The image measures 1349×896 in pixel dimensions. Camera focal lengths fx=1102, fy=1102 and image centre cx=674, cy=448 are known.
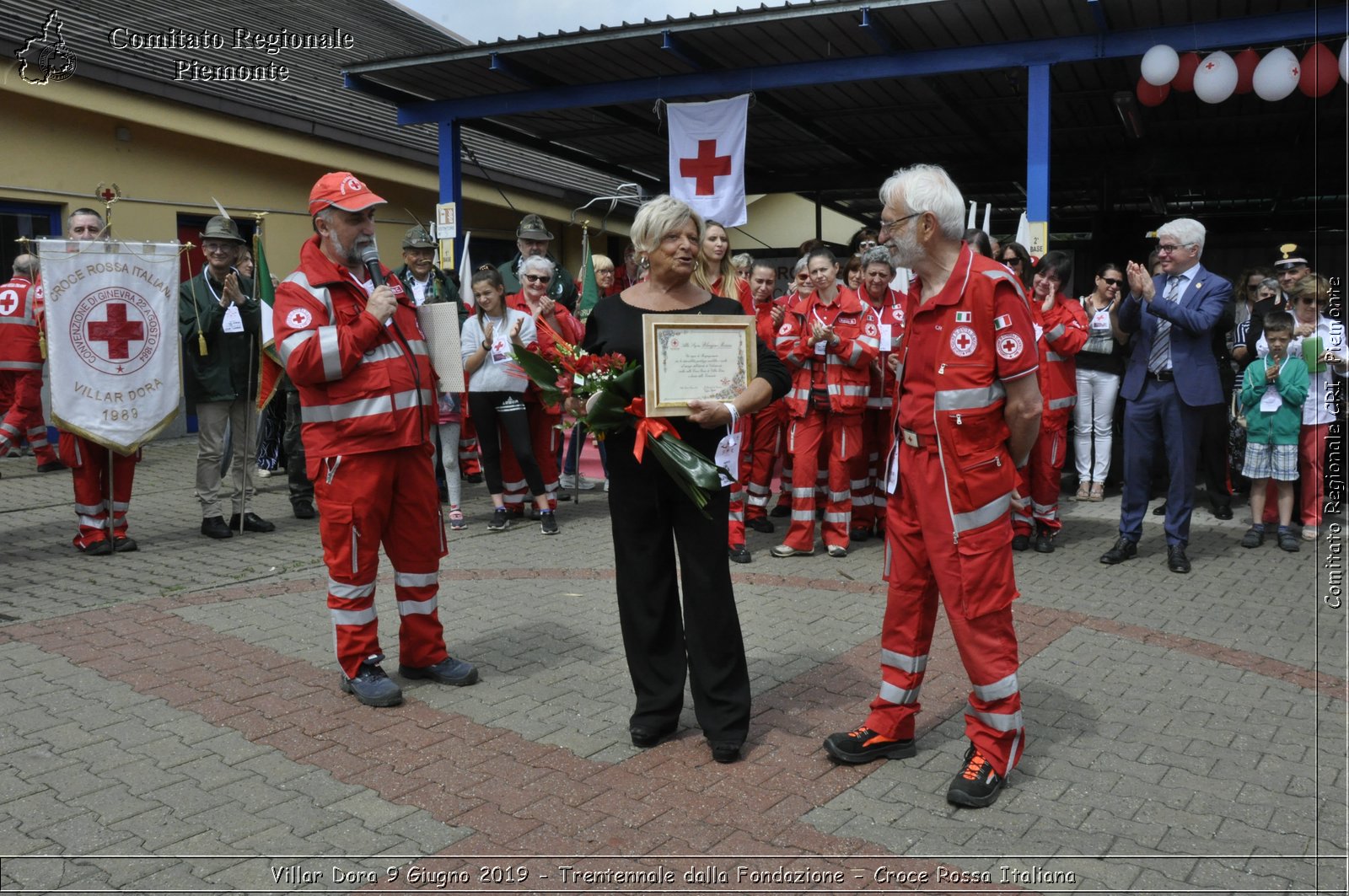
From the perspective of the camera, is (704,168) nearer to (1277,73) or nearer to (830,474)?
(830,474)

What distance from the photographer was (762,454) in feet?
30.2

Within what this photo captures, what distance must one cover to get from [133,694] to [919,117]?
12.5 meters

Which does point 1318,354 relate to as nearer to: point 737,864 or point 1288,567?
point 1288,567

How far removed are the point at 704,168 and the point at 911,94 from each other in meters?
3.47

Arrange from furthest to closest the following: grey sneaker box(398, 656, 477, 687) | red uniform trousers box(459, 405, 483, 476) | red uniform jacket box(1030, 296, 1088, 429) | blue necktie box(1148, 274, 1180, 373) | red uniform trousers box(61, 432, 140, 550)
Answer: red uniform trousers box(459, 405, 483, 476) → red uniform jacket box(1030, 296, 1088, 429) → red uniform trousers box(61, 432, 140, 550) → blue necktie box(1148, 274, 1180, 373) → grey sneaker box(398, 656, 477, 687)

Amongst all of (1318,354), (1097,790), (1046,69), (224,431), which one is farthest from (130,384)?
(1318,354)

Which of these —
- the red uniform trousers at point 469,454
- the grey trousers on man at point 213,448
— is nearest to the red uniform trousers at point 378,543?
the grey trousers on man at point 213,448

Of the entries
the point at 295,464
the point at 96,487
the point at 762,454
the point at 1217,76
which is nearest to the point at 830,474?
the point at 762,454

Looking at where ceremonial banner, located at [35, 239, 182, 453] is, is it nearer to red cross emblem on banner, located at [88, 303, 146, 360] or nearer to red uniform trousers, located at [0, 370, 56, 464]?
red cross emblem on banner, located at [88, 303, 146, 360]

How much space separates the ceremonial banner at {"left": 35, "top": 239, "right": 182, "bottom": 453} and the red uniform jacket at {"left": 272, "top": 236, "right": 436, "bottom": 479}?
4.07 metres

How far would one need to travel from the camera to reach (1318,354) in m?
8.68

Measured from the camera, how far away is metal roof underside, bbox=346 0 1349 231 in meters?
9.97

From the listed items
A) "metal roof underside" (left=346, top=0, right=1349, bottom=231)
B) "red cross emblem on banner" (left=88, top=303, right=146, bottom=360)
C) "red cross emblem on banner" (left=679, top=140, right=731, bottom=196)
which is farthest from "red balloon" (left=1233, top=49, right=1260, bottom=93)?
"red cross emblem on banner" (left=88, top=303, right=146, bottom=360)

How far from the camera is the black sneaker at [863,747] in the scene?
438 cm
